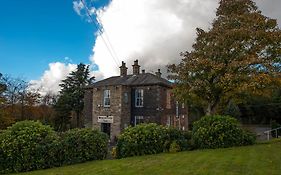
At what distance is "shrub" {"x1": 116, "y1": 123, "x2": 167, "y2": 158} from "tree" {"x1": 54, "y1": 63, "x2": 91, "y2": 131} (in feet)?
93.8

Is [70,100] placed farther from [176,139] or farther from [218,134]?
[218,134]

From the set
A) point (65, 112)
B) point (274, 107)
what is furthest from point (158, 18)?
point (274, 107)

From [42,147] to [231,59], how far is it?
11890 mm

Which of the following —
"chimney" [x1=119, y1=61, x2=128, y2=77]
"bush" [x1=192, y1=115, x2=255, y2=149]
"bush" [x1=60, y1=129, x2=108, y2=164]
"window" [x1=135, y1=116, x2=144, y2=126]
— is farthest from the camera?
"chimney" [x1=119, y1=61, x2=128, y2=77]

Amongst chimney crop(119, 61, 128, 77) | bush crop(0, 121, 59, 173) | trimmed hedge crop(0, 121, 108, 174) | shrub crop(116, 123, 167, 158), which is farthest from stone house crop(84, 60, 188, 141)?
bush crop(0, 121, 59, 173)

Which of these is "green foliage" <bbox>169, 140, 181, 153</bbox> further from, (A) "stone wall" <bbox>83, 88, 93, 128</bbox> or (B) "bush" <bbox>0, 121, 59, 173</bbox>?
(A) "stone wall" <bbox>83, 88, 93, 128</bbox>

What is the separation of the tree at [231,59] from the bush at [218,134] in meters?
2.15

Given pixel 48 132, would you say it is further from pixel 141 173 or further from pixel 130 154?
pixel 141 173

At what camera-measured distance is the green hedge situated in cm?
1523

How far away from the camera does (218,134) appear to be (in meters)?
15.6

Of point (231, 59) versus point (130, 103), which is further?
point (130, 103)

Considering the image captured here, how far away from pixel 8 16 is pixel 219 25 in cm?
1303

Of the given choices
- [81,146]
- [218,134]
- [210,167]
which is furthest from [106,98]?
[210,167]

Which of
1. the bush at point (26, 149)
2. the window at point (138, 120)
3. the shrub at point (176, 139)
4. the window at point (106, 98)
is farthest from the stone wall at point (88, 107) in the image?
the bush at point (26, 149)
